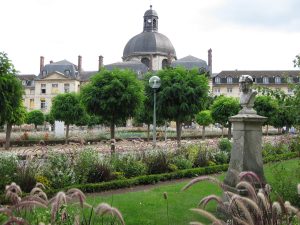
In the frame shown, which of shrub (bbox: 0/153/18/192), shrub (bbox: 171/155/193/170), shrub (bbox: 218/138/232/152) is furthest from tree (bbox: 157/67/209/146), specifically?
shrub (bbox: 0/153/18/192)

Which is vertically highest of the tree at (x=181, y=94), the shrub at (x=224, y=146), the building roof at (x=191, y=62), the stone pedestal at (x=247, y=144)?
the building roof at (x=191, y=62)

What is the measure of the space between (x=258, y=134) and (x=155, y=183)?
526 cm

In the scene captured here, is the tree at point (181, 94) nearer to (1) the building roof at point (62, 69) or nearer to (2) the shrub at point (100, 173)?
(2) the shrub at point (100, 173)

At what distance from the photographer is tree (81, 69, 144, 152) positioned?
61.7 feet

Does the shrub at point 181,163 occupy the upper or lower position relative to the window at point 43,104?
lower

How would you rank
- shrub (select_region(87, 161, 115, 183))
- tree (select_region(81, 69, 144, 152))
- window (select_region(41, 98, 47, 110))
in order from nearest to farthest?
shrub (select_region(87, 161, 115, 183))
tree (select_region(81, 69, 144, 152))
window (select_region(41, 98, 47, 110))

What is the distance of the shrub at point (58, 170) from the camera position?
32.3ft

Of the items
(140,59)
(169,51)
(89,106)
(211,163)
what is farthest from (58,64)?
(211,163)

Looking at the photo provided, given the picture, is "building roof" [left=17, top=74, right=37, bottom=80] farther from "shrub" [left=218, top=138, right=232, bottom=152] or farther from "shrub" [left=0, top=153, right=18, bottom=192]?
"shrub" [left=0, top=153, right=18, bottom=192]

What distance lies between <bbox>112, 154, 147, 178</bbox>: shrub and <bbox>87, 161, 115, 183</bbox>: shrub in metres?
0.63

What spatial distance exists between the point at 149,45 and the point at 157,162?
64922 mm

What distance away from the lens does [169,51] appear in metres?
78.5

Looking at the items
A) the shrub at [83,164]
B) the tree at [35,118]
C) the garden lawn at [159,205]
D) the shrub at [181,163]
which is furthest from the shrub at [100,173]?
the tree at [35,118]

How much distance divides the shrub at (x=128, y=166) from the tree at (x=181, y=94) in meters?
8.85
